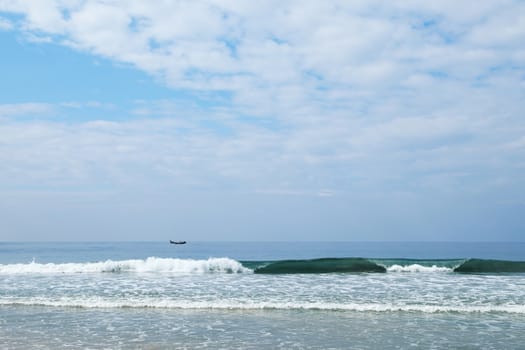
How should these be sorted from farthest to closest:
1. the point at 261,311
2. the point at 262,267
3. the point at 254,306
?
Answer: the point at 262,267
the point at 254,306
the point at 261,311

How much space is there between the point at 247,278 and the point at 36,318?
12.7m

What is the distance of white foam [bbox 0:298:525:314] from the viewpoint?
15578mm

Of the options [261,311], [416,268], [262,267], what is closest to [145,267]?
[262,267]

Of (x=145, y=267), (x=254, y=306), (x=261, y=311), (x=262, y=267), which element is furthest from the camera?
(x=262, y=267)

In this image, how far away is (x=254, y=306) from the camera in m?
16.4

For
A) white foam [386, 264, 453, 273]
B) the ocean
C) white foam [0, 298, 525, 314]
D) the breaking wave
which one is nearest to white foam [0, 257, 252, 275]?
the breaking wave

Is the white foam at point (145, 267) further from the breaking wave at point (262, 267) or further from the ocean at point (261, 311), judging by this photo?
the ocean at point (261, 311)

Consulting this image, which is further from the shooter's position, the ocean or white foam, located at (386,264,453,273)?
white foam, located at (386,264,453,273)

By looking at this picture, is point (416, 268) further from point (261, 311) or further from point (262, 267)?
point (261, 311)

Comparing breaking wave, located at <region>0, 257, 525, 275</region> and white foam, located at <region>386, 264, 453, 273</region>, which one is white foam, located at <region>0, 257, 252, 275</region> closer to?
breaking wave, located at <region>0, 257, 525, 275</region>

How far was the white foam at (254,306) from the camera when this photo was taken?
15.6 meters

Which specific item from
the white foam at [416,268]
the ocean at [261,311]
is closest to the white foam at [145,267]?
the ocean at [261,311]

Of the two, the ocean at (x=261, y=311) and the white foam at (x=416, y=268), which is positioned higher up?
the white foam at (x=416, y=268)

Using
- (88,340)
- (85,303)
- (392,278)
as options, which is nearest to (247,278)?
(392,278)
